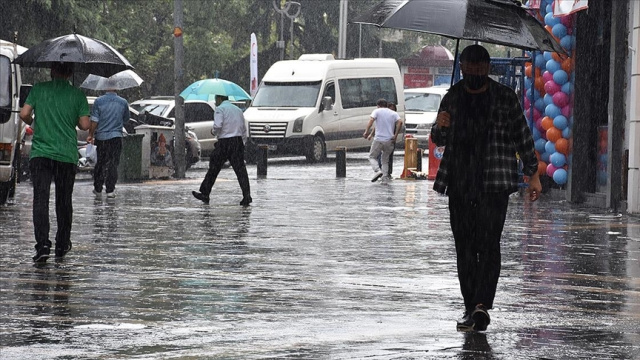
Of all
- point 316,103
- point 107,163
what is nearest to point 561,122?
point 107,163

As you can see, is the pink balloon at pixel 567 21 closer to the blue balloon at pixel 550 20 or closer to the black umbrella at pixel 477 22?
the blue balloon at pixel 550 20

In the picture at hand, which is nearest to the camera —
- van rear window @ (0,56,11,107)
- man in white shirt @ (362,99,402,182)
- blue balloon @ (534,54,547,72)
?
van rear window @ (0,56,11,107)

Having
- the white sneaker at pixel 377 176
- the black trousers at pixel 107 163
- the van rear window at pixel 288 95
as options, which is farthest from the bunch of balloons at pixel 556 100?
the van rear window at pixel 288 95

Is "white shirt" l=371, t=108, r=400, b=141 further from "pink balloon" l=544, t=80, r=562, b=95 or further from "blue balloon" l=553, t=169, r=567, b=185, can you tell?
"blue balloon" l=553, t=169, r=567, b=185

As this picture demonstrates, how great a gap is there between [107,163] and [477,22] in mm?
13190

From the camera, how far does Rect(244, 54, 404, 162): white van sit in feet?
116

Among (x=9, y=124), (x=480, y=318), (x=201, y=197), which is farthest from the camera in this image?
(x=201, y=197)

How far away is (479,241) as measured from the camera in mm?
8203

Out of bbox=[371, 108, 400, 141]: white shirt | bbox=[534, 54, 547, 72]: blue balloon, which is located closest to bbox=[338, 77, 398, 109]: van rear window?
bbox=[371, 108, 400, 141]: white shirt

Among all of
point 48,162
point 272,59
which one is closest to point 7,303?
point 48,162

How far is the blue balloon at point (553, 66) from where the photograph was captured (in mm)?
21375

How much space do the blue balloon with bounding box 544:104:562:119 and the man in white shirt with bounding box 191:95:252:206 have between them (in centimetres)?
491

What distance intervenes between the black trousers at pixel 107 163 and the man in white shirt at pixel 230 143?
2215 millimetres

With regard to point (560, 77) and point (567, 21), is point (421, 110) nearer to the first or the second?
point (560, 77)
